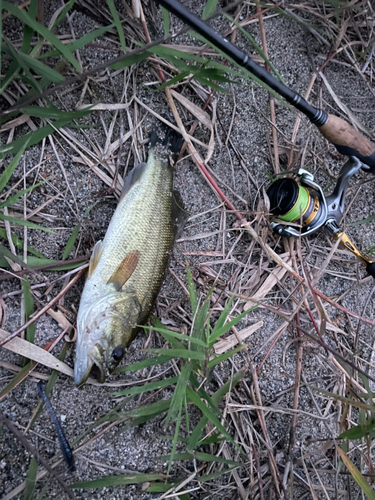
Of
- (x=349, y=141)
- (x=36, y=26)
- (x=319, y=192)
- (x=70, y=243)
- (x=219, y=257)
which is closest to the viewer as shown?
(x=36, y=26)

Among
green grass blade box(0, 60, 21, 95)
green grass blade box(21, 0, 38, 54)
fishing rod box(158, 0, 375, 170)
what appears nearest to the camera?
fishing rod box(158, 0, 375, 170)

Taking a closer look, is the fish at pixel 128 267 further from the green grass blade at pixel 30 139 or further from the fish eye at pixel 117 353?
the green grass blade at pixel 30 139

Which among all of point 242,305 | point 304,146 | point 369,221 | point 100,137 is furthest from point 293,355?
point 100,137

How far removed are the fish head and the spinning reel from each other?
1.29 m

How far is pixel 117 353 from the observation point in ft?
8.06

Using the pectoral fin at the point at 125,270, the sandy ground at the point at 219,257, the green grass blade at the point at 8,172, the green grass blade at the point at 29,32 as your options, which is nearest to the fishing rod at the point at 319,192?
the sandy ground at the point at 219,257

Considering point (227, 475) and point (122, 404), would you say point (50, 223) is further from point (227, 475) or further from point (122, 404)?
point (227, 475)

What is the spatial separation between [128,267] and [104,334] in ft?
1.50

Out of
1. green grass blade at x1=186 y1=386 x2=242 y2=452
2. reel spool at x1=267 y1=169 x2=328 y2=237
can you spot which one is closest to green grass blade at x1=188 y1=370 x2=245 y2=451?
green grass blade at x1=186 y1=386 x2=242 y2=452

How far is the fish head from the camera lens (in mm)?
2383

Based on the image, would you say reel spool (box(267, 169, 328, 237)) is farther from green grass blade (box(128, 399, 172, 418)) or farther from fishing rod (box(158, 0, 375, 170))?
green grass blade (box(128, 399, 172, 418))

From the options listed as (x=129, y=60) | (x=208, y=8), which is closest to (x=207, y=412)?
(x=129, y=60)

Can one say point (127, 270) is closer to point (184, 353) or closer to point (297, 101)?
point (184, 353)

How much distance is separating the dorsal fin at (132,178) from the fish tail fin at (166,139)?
195 mm
